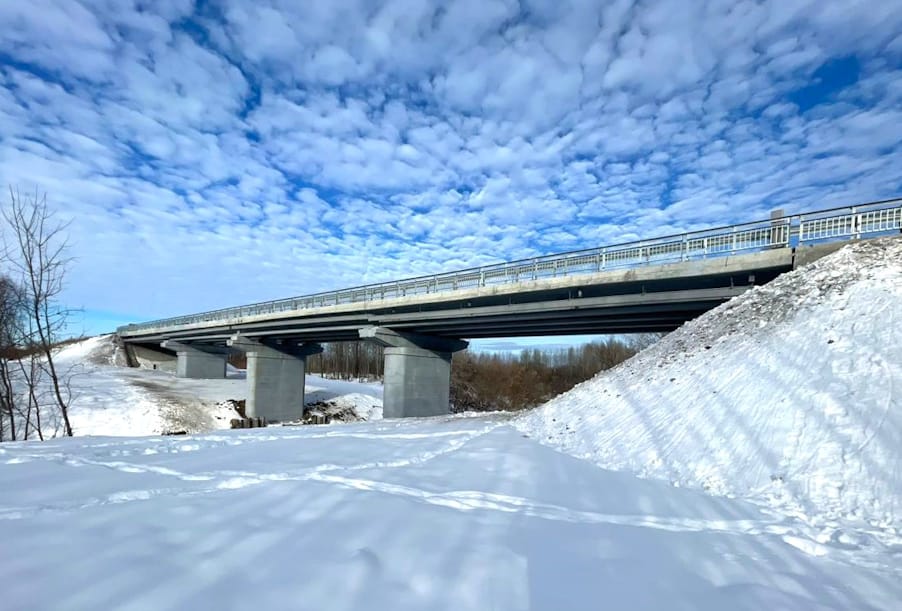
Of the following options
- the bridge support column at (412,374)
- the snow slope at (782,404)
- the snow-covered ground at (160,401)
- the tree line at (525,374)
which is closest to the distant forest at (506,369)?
the tree line at (525,374)

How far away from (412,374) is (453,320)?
14.7 feet

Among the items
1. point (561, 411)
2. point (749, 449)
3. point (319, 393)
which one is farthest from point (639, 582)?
point (319, 393)

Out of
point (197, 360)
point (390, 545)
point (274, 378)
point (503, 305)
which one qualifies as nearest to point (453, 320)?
point (503, 305)

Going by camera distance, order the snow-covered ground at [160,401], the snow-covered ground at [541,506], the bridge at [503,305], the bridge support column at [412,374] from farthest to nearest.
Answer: the snow-covered ground at [160,401], the bridge support column at [412,374], the bridge at [503,305], the snow-covered ground at [541,506]

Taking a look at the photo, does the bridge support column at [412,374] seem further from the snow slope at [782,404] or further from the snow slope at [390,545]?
the snow slope at [390,545]

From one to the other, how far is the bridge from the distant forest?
15.4 m

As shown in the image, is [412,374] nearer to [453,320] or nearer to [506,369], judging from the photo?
[453,320]

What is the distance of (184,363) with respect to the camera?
4916 cm

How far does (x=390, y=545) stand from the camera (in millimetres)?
3623

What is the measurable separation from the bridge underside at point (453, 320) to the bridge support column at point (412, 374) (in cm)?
6

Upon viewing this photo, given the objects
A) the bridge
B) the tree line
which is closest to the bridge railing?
the bridge

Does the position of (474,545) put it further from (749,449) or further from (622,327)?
(622,327)

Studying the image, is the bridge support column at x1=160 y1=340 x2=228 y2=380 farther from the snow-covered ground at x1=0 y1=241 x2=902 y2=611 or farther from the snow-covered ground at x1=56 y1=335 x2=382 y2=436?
the snow-covered ground at x1=0 y1=241 x2=902 y2=611

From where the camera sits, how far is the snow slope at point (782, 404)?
18.6ft
